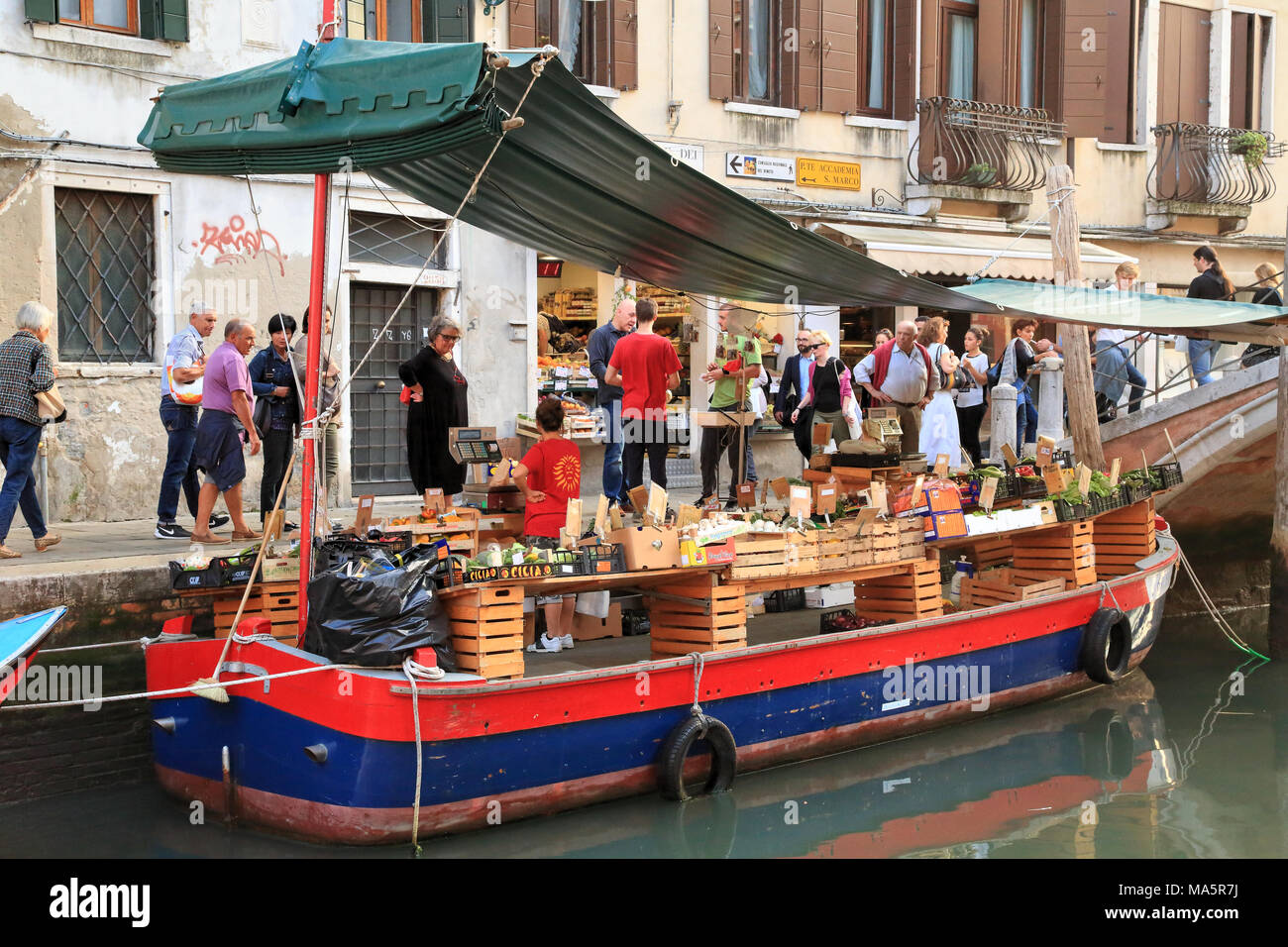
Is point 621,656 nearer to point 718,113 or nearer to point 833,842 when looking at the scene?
point 833,842

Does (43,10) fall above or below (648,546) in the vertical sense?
above

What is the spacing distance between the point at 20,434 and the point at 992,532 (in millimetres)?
6354

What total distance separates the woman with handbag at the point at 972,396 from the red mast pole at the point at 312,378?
28.9 ft

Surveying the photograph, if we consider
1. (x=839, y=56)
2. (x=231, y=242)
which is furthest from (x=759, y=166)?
(x=231, y=242)

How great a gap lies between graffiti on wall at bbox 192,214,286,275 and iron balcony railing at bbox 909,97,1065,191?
27.0 ft

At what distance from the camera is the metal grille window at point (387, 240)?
13820 millimetres

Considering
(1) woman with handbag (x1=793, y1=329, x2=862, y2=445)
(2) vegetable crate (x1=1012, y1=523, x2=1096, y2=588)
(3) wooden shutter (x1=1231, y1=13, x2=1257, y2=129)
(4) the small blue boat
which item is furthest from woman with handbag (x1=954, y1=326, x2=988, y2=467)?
(4) the small blue boat

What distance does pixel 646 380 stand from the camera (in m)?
11.2

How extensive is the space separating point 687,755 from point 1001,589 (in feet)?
11.4

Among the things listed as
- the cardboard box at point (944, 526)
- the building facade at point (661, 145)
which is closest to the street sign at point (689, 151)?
the building facade at point (661, 145)

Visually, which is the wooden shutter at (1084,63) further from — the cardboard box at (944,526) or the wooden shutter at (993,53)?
the cardboard box at (944,526)

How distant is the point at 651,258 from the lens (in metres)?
9.41

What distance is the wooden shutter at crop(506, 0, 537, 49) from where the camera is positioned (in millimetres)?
14477

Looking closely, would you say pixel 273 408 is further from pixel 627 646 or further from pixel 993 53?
pixel 993 53
